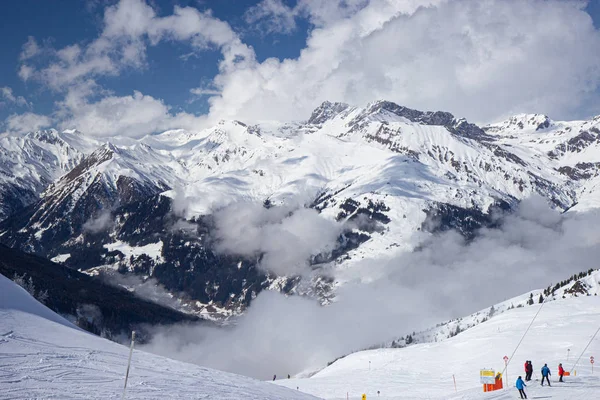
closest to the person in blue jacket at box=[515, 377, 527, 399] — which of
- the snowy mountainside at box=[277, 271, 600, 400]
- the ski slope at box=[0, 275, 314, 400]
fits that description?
the snowy mountainside at box=[277, 271, 600, 400]

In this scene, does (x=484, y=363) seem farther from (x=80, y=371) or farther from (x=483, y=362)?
(x=80, y=371)

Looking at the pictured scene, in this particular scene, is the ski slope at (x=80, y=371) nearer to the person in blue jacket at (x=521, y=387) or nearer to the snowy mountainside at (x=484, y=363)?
the person in blue jacket at (x=521, y=387)

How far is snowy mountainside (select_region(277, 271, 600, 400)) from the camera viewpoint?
47312 millimetres

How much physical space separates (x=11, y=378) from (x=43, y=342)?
9368mm

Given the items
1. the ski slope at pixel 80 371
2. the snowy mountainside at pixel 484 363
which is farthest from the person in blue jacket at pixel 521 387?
the ski slope at pixel 80 371

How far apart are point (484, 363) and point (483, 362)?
0.90 m

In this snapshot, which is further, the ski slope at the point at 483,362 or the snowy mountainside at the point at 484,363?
the snowy mountainside at the point at 484,363

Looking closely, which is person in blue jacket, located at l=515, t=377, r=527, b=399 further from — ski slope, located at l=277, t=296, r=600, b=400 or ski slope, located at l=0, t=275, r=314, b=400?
ski slope, located at l=0, t=275, r=314, b=400

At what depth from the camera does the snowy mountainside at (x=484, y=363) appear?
47.3 m

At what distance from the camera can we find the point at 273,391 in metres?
40.4

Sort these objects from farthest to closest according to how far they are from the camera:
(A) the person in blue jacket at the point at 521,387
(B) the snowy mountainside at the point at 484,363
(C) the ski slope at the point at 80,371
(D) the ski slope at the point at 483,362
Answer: (B) the snowy mountainside at the point at 484,363 < (D) the ski slope at the point at 483,362 < (A) the person in blue jacket at the point at 521,387 < (C) the ski slope at the point at 80,371

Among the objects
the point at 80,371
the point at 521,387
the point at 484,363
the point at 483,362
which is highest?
the point at 483,362

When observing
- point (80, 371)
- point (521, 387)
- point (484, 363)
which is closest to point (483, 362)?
point (484, 363)

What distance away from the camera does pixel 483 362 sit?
75812 millimetres
